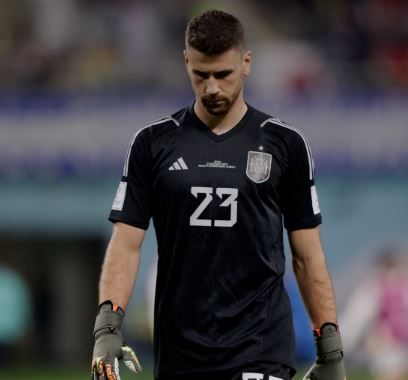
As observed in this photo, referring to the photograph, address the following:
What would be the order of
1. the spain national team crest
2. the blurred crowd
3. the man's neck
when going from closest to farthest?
the spain national team crest → the man's neck → the blurred crowd

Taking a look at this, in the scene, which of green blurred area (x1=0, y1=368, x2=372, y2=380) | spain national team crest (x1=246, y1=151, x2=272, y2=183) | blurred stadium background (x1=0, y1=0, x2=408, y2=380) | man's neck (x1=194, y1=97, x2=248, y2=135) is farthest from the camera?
blurred stadium background (x1=0, y1=0, x2=408, y2=380)

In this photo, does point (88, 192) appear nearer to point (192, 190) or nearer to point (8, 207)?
point (8, 207)

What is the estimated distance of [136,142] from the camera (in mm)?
6781

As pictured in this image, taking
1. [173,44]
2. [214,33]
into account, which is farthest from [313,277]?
[173,44]

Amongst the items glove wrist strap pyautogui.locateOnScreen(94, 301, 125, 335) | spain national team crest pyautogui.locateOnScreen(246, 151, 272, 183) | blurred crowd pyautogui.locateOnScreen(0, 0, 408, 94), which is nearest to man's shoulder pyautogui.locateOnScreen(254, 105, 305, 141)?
spain national team crest pyautogui.locateOnScreen(246, 151, 272, 183)

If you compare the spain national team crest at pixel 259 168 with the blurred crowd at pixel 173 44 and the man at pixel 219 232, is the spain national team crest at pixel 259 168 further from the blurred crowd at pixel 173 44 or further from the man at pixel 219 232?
the blurred crowd at pixel 173 44

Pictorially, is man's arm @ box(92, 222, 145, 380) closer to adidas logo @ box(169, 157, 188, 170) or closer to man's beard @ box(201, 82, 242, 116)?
adidas logo @ box(169, 157, 188, 170)

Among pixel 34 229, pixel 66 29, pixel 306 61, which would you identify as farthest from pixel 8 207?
pixel 306 61

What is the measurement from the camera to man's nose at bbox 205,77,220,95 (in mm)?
6605

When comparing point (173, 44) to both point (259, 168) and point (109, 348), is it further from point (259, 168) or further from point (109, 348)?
point (109, 348)

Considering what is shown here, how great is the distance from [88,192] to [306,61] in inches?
150

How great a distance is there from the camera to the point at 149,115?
2106 centimetres

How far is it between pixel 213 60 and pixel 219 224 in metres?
0.76

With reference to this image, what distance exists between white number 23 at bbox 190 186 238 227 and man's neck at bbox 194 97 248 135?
1.00 feet
